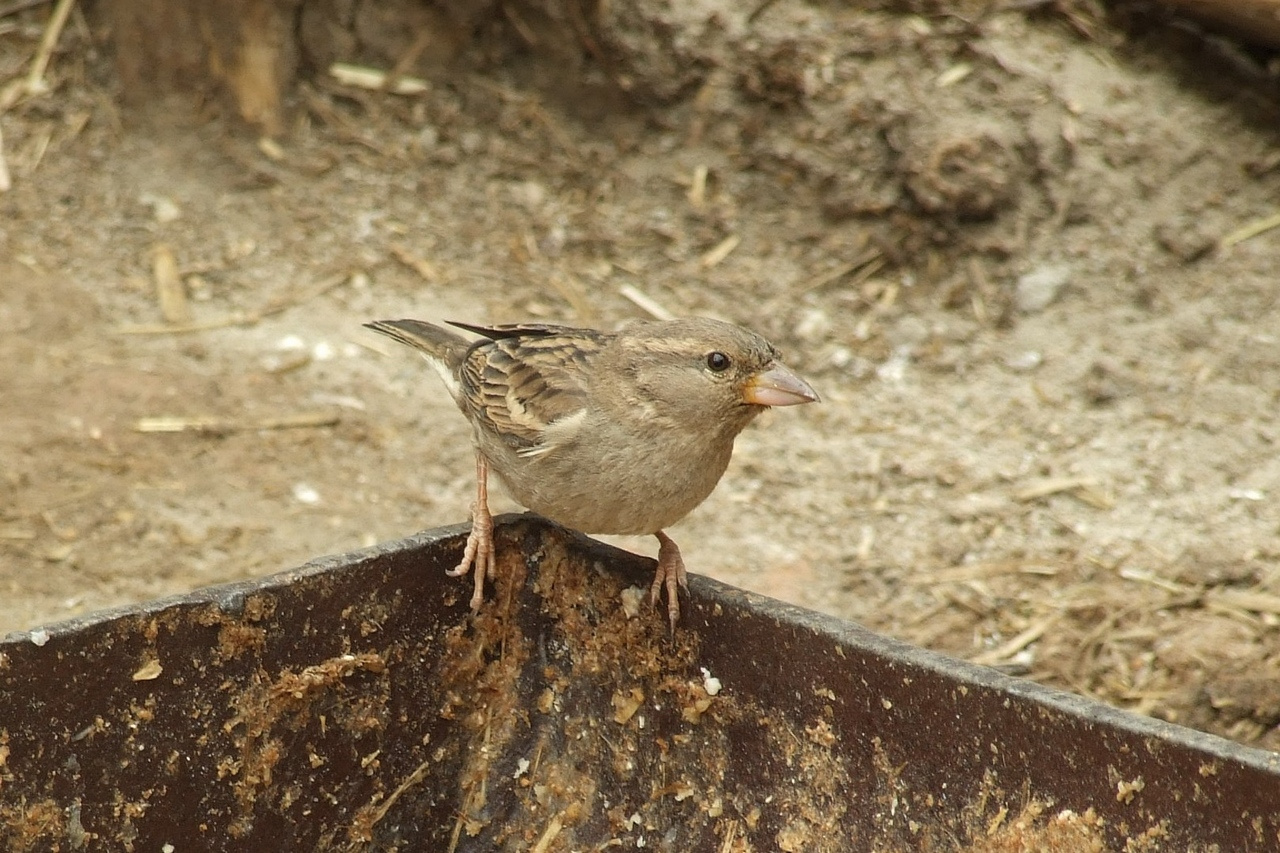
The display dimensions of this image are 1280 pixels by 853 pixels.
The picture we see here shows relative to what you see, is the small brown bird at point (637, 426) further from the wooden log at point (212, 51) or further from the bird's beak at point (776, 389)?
the wooden log at point (212, 51)

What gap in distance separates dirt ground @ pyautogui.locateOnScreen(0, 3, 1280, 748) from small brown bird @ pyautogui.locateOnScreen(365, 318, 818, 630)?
5.46ft

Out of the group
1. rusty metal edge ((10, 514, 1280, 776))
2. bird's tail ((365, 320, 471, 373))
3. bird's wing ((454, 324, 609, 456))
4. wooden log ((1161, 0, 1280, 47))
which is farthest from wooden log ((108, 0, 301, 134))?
rusty metal edge ((10, 514, 1280, 776))

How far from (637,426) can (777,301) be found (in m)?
3.28

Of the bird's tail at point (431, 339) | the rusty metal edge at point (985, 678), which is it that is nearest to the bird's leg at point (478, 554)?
the rusty metal edge at point (985, 678)

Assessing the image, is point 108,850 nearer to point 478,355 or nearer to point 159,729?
point 159,729

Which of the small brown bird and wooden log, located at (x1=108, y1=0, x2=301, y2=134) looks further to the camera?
wooden log, located at (x1=108, y1=0, x2=301, y2=134)

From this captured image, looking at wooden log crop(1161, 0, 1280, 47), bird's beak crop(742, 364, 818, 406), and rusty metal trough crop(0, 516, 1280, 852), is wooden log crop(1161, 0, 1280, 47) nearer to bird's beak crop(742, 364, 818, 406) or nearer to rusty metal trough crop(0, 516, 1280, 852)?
bird's beak crop(742, 364, 818, 406)

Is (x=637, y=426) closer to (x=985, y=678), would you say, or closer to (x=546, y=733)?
(x=546, y=733)

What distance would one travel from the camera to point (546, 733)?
3662mm

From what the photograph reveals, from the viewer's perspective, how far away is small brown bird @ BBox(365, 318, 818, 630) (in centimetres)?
370

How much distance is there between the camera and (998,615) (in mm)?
5227

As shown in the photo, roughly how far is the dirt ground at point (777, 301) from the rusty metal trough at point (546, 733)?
174cm

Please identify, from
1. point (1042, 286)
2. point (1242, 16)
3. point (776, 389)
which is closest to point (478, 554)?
point (776, 389)

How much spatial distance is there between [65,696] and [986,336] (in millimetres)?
4579
